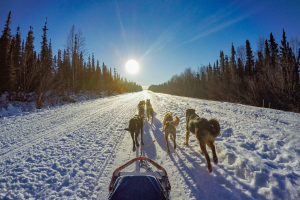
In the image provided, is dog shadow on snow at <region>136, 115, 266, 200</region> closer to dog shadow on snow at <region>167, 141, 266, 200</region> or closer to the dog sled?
dog shadow on snow at <region>167, 141, 266, 200</region>

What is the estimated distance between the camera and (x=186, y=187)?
242 cm

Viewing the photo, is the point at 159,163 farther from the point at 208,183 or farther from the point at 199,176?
the point at 208,183

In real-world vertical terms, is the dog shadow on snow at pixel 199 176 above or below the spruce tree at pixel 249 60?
below

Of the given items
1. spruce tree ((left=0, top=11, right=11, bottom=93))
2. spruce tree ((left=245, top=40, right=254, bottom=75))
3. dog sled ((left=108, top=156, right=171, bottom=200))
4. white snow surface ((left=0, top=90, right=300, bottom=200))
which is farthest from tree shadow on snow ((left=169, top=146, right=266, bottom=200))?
spruce tree ((left=245, top=40, right=254, bottom=75))

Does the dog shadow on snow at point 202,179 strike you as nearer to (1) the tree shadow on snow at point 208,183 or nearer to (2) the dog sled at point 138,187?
(1) the tree shadow on snow at point 208,183

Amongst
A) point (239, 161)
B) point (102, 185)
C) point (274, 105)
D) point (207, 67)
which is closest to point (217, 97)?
point (274, 105)

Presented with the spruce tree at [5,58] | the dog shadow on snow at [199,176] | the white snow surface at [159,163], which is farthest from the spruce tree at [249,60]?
the spruce tree at [5,58]

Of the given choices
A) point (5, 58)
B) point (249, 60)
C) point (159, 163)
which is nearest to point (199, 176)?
point (159, 163)

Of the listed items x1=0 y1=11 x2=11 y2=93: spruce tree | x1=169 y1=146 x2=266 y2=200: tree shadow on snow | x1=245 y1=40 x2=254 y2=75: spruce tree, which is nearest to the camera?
x1=169 y1=146 x2=266 y2=200: tree shadow on snow

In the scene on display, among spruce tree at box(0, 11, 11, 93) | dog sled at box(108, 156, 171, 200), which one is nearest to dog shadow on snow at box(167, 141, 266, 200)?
dog sled at box(108, 156, 171, 200)

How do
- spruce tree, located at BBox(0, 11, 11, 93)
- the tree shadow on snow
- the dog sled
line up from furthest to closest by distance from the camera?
spruce tree, located at BBox(0, 11, 11, 93) < the tree shadow on snow < the dog sled

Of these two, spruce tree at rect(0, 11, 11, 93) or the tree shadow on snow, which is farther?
spruce tree at rect(0, 11, 11, 93)

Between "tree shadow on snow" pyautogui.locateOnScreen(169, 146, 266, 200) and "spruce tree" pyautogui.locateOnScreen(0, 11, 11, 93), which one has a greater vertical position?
"spruce tree" pyautogui.locateOnScreen(0, 11, 11, 93)

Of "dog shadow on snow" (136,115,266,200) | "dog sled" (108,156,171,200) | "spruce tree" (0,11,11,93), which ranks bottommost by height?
"dog shadow on snow" (136,115,266,200)
